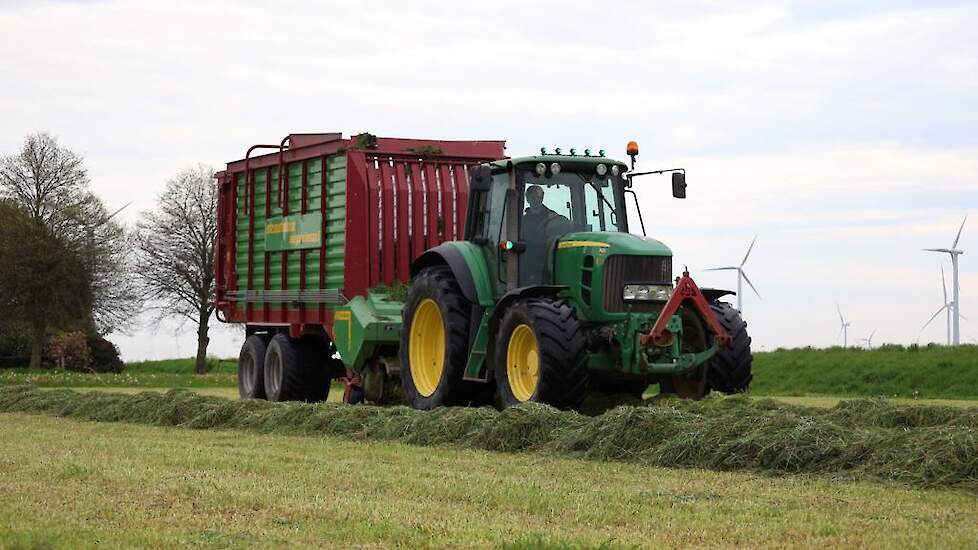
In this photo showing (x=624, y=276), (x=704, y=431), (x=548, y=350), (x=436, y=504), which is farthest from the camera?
(x=624, y=276)

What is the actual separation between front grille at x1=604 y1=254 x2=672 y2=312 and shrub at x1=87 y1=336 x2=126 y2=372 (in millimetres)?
37877

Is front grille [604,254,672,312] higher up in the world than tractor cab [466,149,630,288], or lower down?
lower down

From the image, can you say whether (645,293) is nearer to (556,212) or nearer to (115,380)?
(556,212)

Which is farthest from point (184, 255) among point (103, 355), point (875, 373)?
point (875, 373)

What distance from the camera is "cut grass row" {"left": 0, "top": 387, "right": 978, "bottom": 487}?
10633 mm

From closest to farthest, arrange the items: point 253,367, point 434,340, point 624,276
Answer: point 624,276 < point 434,340 < point 253,367

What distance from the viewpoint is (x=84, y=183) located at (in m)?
55.0

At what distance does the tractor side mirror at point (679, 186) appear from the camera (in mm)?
15734

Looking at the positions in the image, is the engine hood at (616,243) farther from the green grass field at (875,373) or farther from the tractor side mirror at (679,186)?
the green grass field at (875,373)

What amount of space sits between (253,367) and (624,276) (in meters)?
9.21

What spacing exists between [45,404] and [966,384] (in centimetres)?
1607

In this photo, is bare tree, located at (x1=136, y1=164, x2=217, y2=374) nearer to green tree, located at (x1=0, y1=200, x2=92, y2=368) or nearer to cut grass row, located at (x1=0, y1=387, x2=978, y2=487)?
green tree, located at (x1=0, y1=200, x2=92, y2=368)

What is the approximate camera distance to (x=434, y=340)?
675 inches

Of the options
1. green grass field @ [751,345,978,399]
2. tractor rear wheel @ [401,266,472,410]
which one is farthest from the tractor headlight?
green grass field @ [751,345,978,399]
